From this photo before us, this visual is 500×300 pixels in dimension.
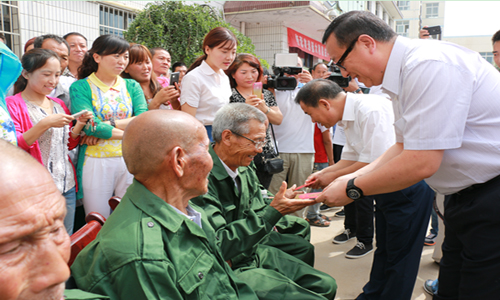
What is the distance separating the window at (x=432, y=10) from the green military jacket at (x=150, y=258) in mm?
51401

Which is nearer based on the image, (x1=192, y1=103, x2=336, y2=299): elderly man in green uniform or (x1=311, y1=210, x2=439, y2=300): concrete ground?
(x1=192, y1=103, x2=336, y2=299): elderly man in green uniform

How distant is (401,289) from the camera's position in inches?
98.7

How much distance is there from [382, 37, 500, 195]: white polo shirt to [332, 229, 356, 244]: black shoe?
8.68ft

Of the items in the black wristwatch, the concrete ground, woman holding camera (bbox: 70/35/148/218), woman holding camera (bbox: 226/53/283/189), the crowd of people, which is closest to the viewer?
the crowd of people

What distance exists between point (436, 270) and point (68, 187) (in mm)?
3374

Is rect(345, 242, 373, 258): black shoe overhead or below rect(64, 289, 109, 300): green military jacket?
below

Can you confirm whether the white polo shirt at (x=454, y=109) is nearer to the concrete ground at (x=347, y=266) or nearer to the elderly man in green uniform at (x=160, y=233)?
the elderly man in green uniform at (x=160, y=233)

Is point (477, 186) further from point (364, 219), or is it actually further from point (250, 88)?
point (250, 88)

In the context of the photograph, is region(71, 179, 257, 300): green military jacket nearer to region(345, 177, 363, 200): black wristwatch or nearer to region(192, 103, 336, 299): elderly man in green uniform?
region(192, 103, 336, 299): elderly man in green uniform

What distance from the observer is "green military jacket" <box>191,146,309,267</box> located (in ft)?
6.31

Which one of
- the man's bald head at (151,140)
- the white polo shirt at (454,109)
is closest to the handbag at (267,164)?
the white polo shirt at (454,109)

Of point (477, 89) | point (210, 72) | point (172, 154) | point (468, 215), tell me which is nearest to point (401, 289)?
point (468, 215)

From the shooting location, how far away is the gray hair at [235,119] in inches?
95.7

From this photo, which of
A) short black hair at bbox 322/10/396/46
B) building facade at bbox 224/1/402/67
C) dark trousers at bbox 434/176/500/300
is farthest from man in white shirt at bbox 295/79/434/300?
building facade at bbox 224/1/402/67
